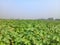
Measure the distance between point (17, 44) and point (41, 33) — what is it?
196 cm

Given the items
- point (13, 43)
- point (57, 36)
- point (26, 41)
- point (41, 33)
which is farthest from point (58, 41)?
point (41, 33)

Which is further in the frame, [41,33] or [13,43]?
[41,33]

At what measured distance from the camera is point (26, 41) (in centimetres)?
758

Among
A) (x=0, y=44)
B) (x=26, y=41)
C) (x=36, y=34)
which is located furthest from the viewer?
(x=36, y=34)

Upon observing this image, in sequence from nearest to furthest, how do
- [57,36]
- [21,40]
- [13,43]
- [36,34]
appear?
1. [57,36]
2. [21,40]
3. [13,43]
4. [36,34]

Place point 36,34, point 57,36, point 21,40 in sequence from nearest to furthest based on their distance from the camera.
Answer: point 57,36 → point 21,40 → point 36,34

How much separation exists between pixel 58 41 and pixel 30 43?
1.60m

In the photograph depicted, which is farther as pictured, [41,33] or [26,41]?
[41,33]

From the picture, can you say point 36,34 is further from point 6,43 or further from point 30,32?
point 6,43

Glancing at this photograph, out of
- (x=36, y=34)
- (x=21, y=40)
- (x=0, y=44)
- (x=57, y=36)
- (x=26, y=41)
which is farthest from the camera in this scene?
(x=36, y=34)

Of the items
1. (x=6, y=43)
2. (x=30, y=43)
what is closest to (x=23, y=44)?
(x=30, y=43)

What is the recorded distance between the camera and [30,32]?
9328 mm

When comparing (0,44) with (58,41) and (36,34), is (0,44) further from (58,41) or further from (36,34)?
(36,34)

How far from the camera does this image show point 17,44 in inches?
325
